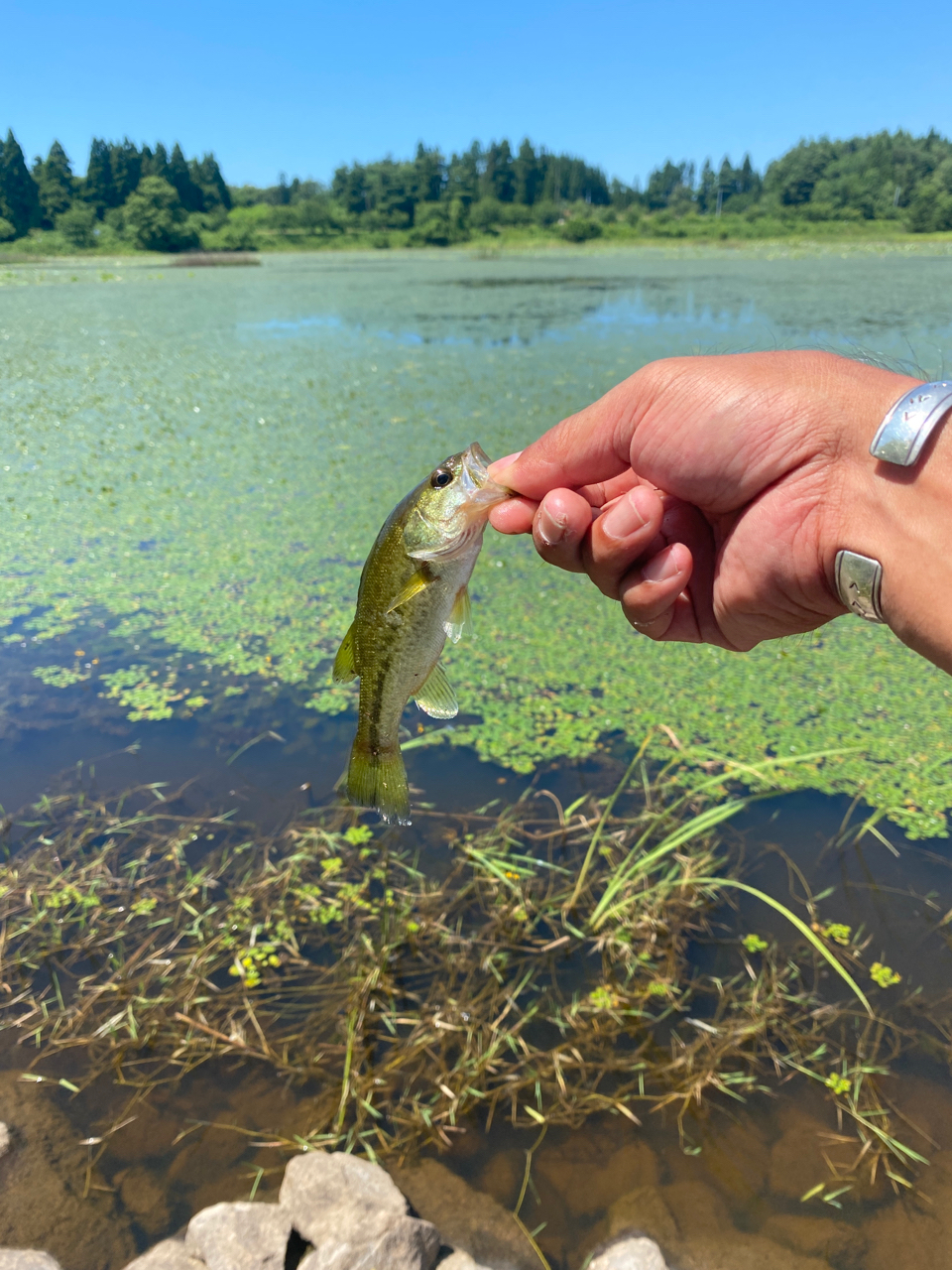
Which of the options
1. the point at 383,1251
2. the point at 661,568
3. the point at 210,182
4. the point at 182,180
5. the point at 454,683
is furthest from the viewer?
the point at 210,182

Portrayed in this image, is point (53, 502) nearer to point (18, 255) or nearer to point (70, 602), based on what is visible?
point (70, 602)

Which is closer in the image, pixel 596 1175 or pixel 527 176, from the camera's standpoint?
pixel 596 1175

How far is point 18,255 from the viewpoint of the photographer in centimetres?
3256

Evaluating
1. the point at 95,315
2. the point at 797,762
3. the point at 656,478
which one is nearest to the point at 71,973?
the point at 656,478

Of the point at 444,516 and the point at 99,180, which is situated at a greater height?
the point at 99,180

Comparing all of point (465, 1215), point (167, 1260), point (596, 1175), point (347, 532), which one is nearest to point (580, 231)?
point (347, 532)

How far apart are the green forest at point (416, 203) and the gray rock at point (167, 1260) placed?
42.3m

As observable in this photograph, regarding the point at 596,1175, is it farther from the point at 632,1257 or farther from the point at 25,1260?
the point at 25,1260

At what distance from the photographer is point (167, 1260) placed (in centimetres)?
169

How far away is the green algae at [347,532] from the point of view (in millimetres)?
3555

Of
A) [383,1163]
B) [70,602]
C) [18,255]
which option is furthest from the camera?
[18,255]

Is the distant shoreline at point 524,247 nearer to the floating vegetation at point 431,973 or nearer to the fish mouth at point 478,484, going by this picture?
the floating vegetation at point 431,973

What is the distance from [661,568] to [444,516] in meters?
0.58

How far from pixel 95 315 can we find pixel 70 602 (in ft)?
39.3
